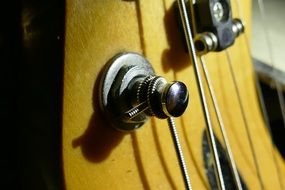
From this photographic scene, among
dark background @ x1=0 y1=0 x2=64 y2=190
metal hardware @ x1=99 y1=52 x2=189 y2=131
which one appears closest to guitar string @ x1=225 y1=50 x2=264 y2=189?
metal hardware @ x1=99 y1=52 x2=189 y2=131

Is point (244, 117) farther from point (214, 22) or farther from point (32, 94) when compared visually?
point (32, 94)

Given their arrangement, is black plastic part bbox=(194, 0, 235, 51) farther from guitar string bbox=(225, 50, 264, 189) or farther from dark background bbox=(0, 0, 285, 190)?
dark background bbox=(0, 0, 285, 190)

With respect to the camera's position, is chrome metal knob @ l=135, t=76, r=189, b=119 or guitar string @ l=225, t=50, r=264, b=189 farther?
guitar string @ l=225, t=50, r=264, b=189

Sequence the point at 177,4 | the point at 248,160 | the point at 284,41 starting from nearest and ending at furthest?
the point at 177,4, the point at 248,160, the point at 284,41

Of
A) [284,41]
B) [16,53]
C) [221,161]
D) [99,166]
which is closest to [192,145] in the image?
[221,161]

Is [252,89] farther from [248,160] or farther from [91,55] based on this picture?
[91,55]

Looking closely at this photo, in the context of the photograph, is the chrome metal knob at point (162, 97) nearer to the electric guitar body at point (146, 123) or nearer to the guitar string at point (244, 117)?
the electric guitar body at point (146, 123)
